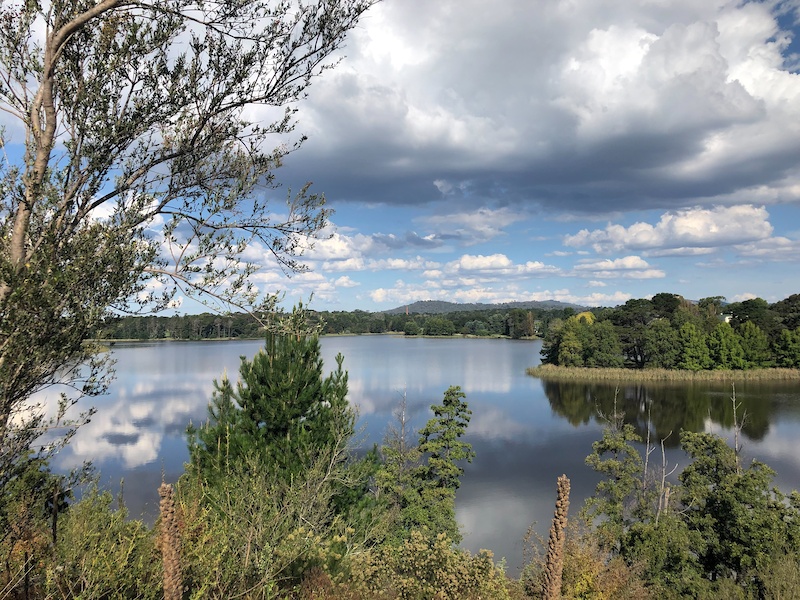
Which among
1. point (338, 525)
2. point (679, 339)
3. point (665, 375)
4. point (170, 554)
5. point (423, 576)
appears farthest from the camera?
point (679, 339)

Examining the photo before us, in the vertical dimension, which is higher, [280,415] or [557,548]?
[280,415]

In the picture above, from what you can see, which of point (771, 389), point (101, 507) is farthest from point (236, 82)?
point (771, 389)

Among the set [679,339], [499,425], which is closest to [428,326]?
[679,339]

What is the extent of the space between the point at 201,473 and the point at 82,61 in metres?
8.83

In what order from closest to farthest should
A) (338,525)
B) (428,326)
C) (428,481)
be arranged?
1. (338,525)
2. (428,481)
3. (428,326)

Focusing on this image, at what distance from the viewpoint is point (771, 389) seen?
4575 centimetres

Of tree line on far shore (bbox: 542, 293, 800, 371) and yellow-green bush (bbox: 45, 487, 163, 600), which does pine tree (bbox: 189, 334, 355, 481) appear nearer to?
yellow-green bush (bbox: 45, 487, 163, 600)

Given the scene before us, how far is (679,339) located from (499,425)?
33921 mm

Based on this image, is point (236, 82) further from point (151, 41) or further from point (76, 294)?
point (76, 294)

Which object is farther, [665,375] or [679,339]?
[679,339]

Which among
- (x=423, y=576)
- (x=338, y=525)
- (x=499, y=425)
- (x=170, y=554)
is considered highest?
(x=170, y=554)

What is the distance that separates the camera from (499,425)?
33.6 m

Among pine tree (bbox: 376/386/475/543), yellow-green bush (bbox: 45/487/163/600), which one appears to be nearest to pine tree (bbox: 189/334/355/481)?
pine tree (bbox: 376/386/475/543)

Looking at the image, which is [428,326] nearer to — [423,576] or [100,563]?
[423,576]
